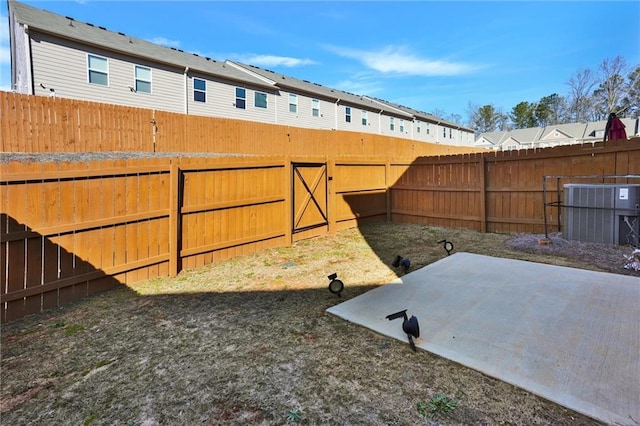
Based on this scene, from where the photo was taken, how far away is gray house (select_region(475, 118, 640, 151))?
2883 cm

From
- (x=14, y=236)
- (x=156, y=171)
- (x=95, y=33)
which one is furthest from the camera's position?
(x=95, y=33)

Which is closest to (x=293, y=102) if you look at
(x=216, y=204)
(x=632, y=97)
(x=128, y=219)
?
(x=216, y=204)

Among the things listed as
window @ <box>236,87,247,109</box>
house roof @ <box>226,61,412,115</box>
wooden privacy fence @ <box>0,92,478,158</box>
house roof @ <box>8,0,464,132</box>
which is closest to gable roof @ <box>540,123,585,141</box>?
house roof @ <box>226,61,412,115</box>

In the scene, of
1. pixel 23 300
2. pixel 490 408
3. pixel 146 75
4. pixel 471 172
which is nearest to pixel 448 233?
pixel 471 172

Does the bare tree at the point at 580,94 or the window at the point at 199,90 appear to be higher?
the bare tree at the point at 580,94

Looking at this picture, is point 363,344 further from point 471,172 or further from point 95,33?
point 95,33

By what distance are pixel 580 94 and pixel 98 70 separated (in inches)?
1757

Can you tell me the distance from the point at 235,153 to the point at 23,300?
8799 mm

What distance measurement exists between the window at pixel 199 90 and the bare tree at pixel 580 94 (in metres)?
38.6

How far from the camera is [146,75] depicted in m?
11.7

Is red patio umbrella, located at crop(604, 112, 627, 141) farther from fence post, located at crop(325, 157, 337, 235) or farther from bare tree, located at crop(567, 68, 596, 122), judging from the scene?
bare tree, located at crop(567, 68, 596, 122)

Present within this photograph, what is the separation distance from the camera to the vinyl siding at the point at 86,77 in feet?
31.3

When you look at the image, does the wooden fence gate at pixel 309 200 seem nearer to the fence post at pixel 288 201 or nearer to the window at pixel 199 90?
the fence post at pixel 288 201

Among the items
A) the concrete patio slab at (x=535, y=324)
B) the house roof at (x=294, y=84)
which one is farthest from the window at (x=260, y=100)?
the concrete patio slab at (x=535, y=324)
